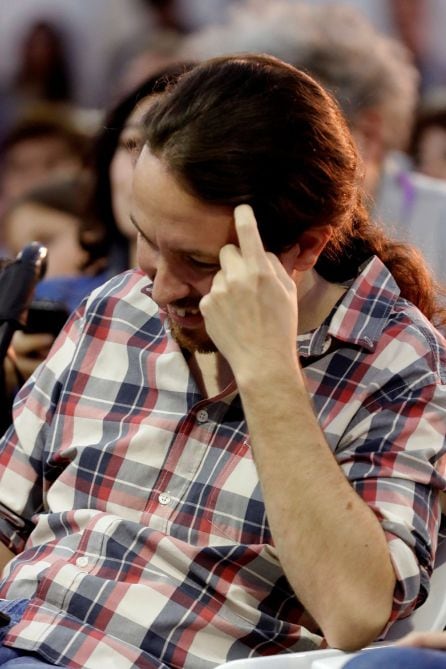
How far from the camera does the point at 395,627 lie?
1.93 m

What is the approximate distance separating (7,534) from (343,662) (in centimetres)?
75

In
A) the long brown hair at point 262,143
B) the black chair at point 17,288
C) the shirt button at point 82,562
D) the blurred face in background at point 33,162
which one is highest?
the long brown hair at point 262,143

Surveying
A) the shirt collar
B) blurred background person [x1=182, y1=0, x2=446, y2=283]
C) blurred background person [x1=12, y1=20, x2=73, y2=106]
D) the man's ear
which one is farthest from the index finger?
blurred background person [x1=12, y1=20, x2=73, y2=106]

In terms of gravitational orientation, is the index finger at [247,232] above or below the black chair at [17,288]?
above

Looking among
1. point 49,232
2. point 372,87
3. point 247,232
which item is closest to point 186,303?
point 247,232

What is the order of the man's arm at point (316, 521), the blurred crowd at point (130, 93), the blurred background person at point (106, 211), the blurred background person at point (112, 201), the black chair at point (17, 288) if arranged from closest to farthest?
the man's arm at point (316, 521) < the black chair at point (17, 288) < the blurred background person at point (106, 211) < the blurred background person at point (112, 201) < the blurred crowd at point (130, 93)

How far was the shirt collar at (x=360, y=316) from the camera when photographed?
6.19 ft

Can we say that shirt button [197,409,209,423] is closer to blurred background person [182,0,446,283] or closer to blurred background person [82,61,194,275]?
blurred background person [82,61,194,275]

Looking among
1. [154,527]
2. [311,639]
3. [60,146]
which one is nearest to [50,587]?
[154,527]

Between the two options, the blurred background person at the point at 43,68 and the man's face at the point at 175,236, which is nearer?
the man's face at the point at 175,236

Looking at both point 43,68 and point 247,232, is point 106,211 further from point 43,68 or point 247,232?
point 43,68

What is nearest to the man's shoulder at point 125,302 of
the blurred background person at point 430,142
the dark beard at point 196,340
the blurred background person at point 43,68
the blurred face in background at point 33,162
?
the dark beard at point 196,340

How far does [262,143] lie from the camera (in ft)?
5.73

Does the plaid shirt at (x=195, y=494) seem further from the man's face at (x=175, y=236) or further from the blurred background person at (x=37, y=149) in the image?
the blurred background person at (x=37, y=149)
